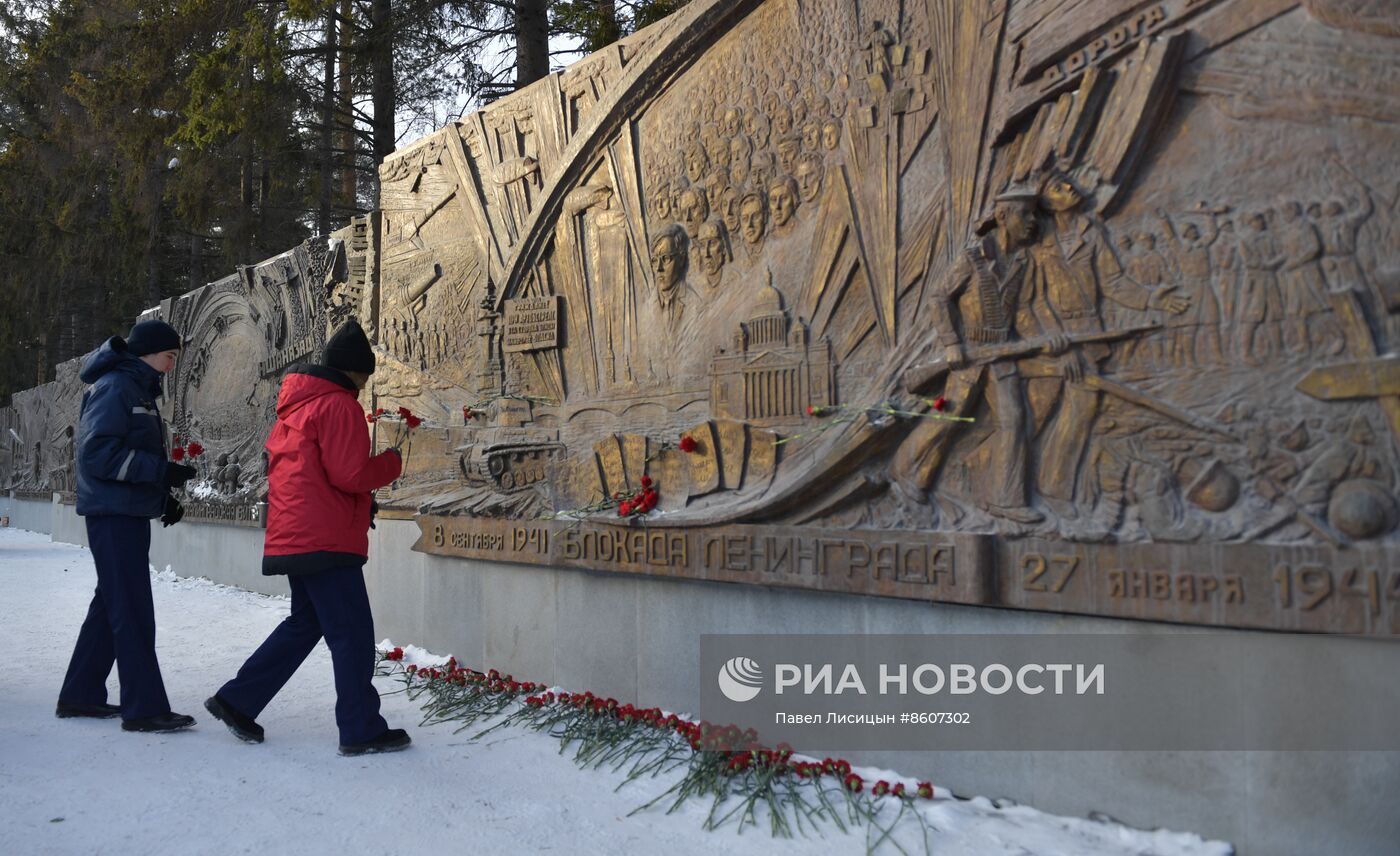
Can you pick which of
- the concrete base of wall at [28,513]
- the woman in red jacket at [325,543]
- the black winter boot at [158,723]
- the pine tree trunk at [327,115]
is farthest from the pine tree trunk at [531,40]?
the concrete base of wall at [28,513]

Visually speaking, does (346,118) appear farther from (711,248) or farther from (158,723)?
(158,723)

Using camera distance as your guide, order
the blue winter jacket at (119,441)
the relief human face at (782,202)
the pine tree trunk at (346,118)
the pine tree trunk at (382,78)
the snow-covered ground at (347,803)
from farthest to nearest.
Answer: the pine tree trunk at (346,118), the pine tree trunk at (382,78), the relief human face at (782,202), the blue winter jacket at (119,441), the snow-covered ground at (347,803)

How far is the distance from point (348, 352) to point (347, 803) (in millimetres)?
1773

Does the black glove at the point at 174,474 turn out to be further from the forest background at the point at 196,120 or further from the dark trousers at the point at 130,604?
the forest background at the point at 196,120

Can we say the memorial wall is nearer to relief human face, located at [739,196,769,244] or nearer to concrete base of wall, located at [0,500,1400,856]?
relief human face, located at [739,196,769,244]

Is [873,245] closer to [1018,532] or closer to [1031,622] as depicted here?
[1018,532]

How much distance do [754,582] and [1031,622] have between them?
114 centimetres

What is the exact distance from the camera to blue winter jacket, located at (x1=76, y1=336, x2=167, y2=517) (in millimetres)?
4086

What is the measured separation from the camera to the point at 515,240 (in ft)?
18.7

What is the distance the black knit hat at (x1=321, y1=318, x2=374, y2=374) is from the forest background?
5301mm

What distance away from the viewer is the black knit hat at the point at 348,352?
13.3 ft

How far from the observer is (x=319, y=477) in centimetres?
389

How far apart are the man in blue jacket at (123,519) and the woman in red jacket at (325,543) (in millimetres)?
379

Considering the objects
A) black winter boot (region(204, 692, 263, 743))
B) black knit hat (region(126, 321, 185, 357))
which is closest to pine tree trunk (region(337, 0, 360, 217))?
black knit hat (region(126, 321, 185, 357))
